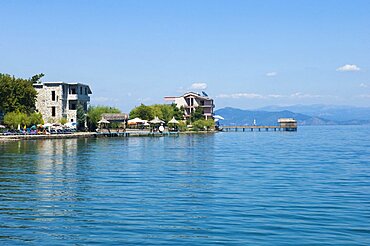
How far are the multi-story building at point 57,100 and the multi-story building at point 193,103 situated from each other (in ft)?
123

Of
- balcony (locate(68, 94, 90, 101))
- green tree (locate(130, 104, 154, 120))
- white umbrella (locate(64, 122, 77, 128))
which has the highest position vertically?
balcony (locate(68, 94, 90, 101))

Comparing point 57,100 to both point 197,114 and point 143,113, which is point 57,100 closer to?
point 143,113

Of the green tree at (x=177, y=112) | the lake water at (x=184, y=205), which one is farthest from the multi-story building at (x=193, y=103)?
the lake water at (x=184, y=205)

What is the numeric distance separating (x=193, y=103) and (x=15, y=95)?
54.0 m

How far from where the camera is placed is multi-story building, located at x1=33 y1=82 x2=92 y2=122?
9350 centimetres

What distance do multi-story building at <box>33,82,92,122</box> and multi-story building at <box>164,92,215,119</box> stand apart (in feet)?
123

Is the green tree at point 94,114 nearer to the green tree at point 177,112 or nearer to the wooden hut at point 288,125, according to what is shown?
the green tree at point 177,112

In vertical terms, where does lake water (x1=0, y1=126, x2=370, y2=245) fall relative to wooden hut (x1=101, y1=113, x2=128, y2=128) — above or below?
below

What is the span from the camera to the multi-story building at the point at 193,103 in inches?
5054

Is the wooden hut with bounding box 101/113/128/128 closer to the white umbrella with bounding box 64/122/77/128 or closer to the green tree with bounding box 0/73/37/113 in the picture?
the white umbrella with bounding box 64/122/77/128

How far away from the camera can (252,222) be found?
16.8m

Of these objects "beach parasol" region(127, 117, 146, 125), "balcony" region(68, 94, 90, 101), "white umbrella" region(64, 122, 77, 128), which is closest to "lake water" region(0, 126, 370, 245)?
"white umbrella" region(64, 122, 77, 128)

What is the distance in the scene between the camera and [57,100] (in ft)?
307

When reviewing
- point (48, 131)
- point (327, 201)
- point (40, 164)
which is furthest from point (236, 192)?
point (48, 131)
